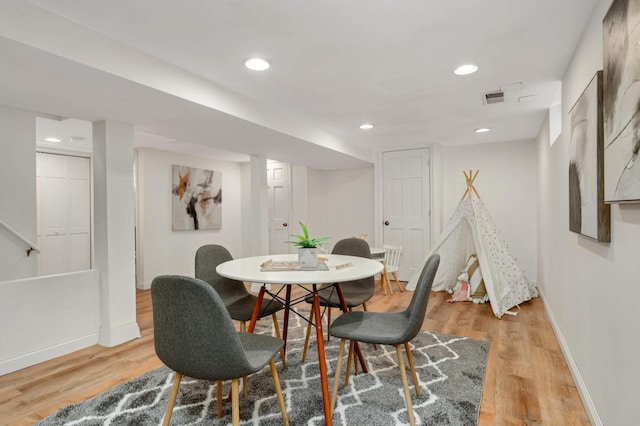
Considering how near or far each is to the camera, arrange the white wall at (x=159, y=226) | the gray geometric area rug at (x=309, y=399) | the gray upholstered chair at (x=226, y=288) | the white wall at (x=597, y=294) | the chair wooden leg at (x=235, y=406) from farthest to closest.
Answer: the white wall at (x=159, y=226) < the gray upholstered chair at (x=226, y=288) < the gray geometric area rug at (x=309, y=399) < the chair wooden leg at (x=235, y=406) < the white wall at (x=597, y=294)

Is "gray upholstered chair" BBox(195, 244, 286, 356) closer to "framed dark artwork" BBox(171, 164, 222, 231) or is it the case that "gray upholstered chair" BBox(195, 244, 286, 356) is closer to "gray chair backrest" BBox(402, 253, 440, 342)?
"gray chair backrest" BBox(402, 253, 440, 342)

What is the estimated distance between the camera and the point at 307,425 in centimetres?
179

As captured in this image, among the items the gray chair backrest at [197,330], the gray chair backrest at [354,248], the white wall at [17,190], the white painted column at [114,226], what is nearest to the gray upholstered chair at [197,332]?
the gray chair backrest at [197,330]

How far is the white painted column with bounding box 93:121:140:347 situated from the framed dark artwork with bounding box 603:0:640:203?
3334mm

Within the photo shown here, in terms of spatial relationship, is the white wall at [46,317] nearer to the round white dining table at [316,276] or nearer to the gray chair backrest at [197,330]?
the round white dining table at [316,276]

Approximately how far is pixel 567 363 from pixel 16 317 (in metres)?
4.03

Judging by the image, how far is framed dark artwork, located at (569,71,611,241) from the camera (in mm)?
1595

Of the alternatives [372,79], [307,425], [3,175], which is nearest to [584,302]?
[307,425]

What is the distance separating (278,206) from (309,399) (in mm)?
4432

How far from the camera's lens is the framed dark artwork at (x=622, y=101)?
117 centimetres

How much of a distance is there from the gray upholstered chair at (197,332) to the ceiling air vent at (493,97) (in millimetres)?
2820

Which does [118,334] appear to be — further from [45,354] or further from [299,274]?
[299,274]

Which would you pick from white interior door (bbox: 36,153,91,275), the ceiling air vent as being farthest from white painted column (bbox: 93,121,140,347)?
the ceiling air vent

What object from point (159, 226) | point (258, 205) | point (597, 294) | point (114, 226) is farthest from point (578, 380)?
point (159, 226)
